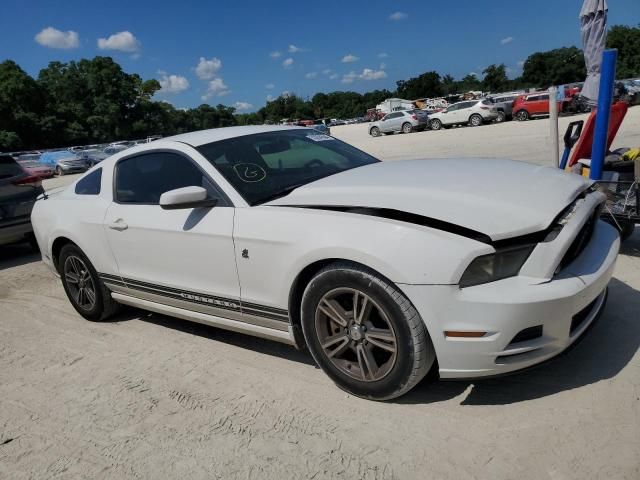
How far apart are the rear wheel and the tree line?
4815cm

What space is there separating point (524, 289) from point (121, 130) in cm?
8221

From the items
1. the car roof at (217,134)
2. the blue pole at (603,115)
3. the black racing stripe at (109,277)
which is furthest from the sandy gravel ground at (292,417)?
the car roof at (217,134)

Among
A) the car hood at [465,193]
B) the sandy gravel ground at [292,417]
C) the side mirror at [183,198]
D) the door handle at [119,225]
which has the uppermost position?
the side mirror at [183,198]

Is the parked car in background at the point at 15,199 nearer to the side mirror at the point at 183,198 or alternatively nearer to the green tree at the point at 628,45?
the side mirror at the point at 183,198

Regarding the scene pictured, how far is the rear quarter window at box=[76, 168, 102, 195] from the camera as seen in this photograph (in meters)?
4.41

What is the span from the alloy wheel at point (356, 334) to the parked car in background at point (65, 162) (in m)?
30.1

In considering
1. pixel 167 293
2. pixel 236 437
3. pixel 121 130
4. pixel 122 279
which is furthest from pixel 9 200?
pixel 121 130

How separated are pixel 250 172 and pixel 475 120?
27.1 meters

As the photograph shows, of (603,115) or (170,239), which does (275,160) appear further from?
(603,115)

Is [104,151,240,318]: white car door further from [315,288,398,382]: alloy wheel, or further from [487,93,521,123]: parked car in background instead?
[487,93,521,123]: parked car in background

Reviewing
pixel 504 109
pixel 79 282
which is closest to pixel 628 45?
pixel 504 109

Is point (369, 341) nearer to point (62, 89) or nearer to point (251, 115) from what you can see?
point (62, 89)

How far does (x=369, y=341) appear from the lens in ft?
9.03

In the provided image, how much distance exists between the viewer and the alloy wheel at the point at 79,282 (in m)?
4.54
